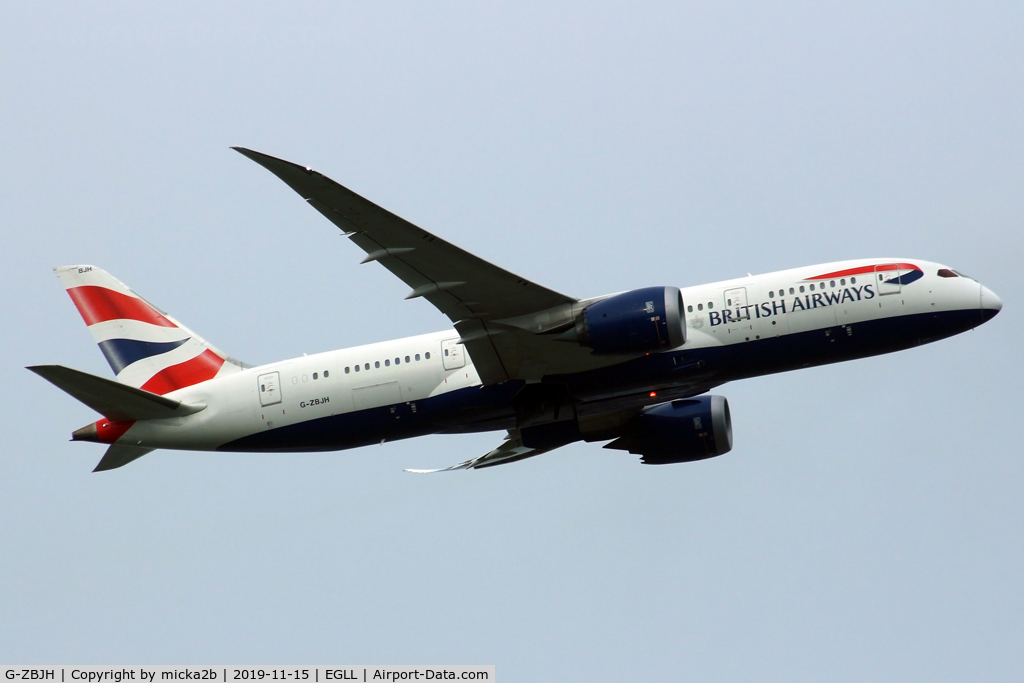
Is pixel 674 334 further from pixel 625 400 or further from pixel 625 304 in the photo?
pixel 625 400

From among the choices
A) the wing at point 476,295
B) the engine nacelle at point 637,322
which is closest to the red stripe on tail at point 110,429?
the wing at point 476,295

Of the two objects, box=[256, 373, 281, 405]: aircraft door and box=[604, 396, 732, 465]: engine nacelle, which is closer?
box=[256, 373, 281, 405]: aircraft door

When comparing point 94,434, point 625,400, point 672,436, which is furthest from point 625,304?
point 94,434

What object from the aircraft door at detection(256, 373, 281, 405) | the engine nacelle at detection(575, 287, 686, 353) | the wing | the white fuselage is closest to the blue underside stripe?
the white fuselage

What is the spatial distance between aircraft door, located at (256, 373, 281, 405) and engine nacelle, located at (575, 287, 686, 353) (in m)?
10.4

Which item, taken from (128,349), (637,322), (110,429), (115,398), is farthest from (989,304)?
(128,349)

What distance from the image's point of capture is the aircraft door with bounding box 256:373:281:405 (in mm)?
33562

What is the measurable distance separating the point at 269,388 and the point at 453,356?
6.20 meters

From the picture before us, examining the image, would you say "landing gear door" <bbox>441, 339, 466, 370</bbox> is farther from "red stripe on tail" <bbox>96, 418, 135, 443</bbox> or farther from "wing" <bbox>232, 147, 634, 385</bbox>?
"red stripe on tail" <bbox>96, 418, 135, 443</bbox>

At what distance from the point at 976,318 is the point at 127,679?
2773cm

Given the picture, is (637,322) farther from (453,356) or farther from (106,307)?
(106,307)

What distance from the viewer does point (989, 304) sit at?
30375 mm

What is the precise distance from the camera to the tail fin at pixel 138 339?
36031 millimetres

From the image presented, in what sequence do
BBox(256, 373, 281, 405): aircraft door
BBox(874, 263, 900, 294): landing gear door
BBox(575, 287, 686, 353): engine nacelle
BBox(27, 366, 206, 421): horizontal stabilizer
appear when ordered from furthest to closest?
BBox(256, 373, 281, 405): aircraft door < BBox(27, 366, 206, 421): horizontal stabilizer < BBox(874, 263, 900, 294): landing gear door < BBox(575, 287, 686, 353): engine nacelle
